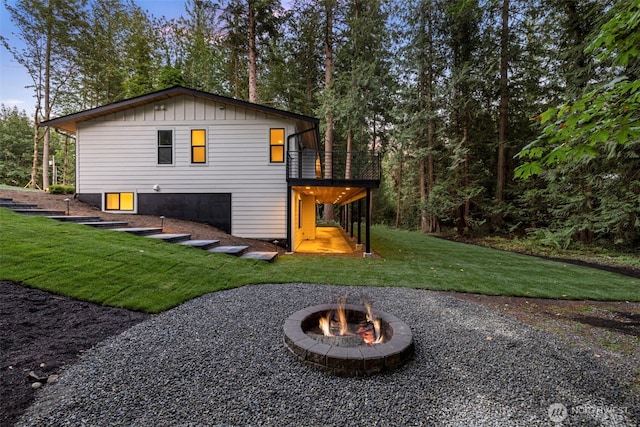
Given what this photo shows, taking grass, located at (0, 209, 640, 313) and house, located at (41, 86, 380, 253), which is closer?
grass, located at (0, 209, 640, 313)

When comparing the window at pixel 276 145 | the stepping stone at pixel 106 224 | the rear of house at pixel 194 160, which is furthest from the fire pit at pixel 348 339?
the stepping stone at pixel 106 224

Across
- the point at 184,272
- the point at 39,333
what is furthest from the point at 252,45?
the point at 39,333

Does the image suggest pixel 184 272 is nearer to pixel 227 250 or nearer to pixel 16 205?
pixel 227 250

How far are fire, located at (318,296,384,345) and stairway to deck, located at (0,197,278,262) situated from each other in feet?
13.1

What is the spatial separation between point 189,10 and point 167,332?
59.8ft

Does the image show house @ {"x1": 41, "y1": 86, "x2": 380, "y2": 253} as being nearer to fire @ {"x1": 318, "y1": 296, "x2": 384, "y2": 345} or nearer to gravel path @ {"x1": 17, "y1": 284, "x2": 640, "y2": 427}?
fire @ {"x1": 318, "y1": 296, "x2": 384, "y2": 345}

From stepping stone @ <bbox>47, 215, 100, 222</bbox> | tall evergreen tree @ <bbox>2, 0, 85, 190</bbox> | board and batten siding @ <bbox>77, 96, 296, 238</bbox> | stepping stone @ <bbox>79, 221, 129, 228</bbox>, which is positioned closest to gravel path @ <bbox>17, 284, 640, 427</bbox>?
stepping stone @ <bbox>79, 221, 129, 228</bbox>

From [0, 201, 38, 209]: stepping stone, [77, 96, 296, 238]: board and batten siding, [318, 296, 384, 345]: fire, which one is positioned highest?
[77, 96, 296, 238]: board and batten siding

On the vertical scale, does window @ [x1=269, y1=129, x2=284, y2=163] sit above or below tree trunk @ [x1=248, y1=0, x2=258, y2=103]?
below

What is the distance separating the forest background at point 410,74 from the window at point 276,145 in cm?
642

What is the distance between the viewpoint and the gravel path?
2.11 m

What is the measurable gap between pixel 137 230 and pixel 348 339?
24.0ft

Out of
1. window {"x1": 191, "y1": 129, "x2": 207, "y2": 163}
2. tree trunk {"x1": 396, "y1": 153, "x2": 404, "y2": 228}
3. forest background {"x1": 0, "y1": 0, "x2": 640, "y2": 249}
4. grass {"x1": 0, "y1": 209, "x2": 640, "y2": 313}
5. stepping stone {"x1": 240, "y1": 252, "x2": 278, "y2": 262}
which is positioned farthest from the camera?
tree trunk {"x1": 396, "y1": 153, "x2": 404, "y2": 228}

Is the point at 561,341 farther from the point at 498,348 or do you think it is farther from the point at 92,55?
the point at 92,55
